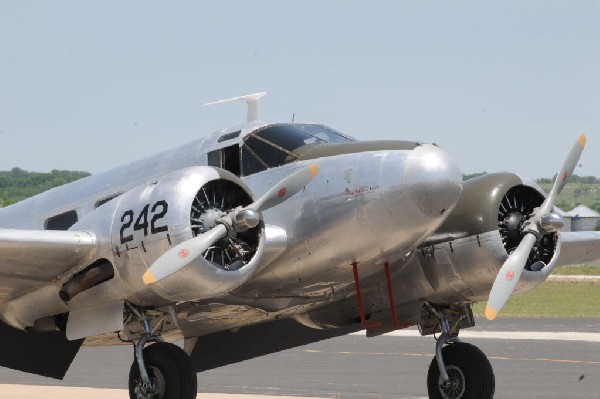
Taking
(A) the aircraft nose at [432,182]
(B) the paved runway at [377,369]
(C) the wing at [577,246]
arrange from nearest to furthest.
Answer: (A) the aircraft nose at [432,182] < (C) the wing at [577,246] < (B) the paved runway at [377,369]

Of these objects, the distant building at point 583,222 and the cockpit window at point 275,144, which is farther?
the distant building at point 583,222

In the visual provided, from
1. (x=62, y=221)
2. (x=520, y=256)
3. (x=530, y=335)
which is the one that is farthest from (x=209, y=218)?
(x=530, y=335)

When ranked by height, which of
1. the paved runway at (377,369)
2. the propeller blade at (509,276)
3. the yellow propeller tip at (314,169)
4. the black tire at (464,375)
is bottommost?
the paved runway at (377,369)

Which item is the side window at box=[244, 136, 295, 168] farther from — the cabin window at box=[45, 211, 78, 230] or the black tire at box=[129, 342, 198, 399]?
the cabin window at box=[45, 211, 78, 230]

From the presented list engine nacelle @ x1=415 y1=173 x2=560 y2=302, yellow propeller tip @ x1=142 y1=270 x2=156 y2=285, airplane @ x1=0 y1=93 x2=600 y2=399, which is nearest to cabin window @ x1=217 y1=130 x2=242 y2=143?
airplane @ x1=0 y1=93 x2=600 y2=399

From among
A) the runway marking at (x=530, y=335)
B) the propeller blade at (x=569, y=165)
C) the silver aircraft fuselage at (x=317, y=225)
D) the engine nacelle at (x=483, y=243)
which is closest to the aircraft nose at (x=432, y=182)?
the silver aircraft fuselage at (x=317, y=225)

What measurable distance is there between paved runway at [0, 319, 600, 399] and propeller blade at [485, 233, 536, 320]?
5.43 meters

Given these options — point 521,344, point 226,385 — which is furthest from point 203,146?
point 521,344

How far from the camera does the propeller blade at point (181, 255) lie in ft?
39.6

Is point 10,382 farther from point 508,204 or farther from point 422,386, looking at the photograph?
point 508,204

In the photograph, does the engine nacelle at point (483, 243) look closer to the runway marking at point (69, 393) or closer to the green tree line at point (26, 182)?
the runway marking at point (69, 393)

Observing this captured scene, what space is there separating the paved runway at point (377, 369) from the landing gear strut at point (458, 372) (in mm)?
3796

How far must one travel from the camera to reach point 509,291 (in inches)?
536

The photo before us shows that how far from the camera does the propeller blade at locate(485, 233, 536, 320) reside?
1349 centimetres
